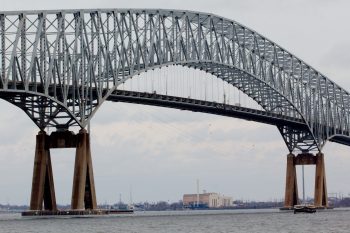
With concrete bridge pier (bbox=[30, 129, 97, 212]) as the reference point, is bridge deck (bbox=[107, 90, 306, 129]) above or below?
above

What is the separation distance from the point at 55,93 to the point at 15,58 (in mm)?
7295

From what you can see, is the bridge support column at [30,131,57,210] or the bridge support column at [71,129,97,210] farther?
the bridge support column at [30,131,57,210]

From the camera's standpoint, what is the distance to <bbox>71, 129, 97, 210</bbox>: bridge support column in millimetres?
104250

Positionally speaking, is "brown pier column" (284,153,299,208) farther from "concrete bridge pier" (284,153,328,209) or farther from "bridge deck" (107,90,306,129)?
"bridge deck" (107,90,306,129)

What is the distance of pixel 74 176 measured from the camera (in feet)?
345

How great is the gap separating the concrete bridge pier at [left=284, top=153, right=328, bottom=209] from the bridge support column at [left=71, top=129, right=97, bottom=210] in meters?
63.4

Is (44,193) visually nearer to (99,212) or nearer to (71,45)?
(99,212)

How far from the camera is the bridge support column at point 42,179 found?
346ft

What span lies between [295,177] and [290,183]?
134 cm

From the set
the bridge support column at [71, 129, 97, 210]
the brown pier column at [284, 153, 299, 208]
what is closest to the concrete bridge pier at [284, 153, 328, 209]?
the brown pier column at [284, 153, 299, 208]

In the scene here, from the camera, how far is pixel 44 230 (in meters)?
82.2

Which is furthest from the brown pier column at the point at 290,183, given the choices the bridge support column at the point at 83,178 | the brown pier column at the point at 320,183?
the bridge support column at the point at 83,178

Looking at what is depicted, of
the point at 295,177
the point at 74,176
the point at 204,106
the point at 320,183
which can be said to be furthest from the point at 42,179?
the point at 320,183

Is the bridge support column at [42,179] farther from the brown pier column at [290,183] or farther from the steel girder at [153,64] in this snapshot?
the brown pier column at [290,183]
